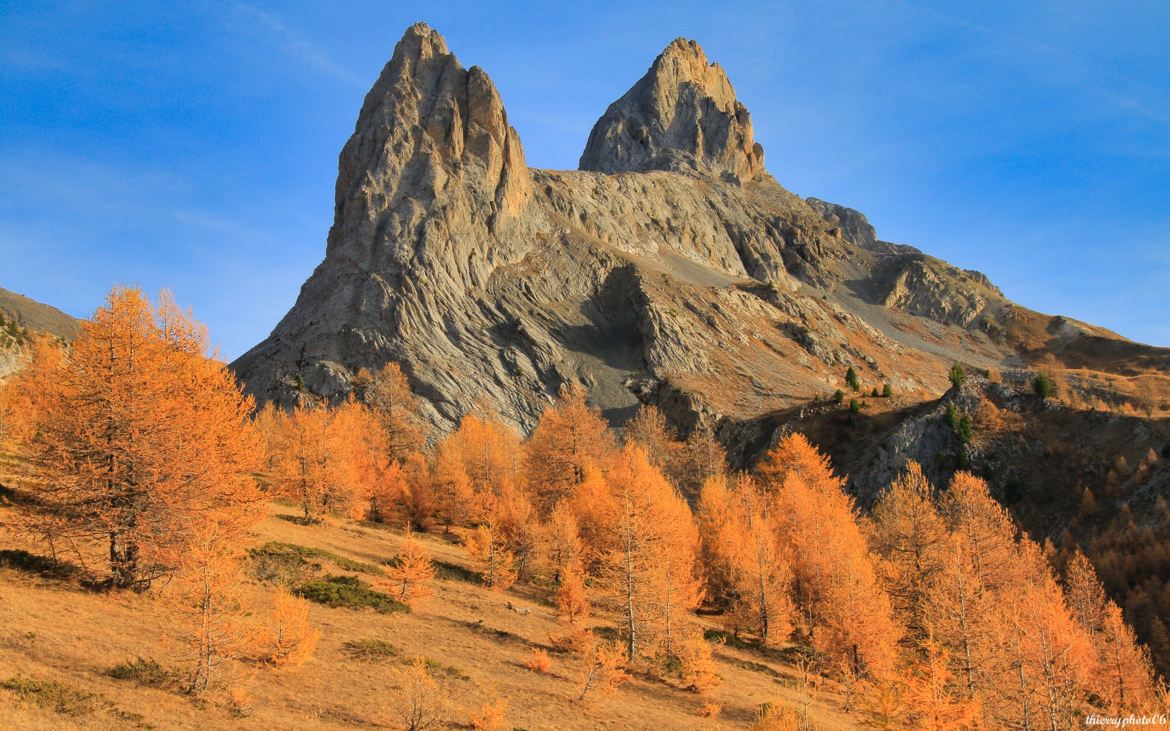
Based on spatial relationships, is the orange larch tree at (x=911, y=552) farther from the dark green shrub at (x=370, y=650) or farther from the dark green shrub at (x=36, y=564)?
the dark green shrub at (x=36, y=564)

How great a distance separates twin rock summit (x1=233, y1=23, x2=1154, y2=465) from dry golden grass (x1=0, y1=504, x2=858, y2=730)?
65207mm

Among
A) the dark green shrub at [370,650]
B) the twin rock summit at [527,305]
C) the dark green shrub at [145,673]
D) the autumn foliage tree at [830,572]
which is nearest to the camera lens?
the dark green shrub at [145,673]

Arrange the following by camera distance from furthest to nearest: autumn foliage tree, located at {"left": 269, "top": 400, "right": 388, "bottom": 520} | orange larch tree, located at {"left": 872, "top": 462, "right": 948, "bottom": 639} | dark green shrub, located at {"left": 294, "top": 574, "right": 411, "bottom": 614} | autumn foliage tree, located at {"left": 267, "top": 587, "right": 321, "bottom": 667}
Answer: autumn foliage tree, located at {"left": 269, "top": 400, "right": 388, "bottom": 520} → orange larch tree, located at {"left": 872, "top": 462, "right": 948, "bottom": 639} → dark green shrub, located at {"left": 294, "top": 574, "right": 411, "bottom": 614} → autumn foliage tree, located at {"left": 267, "top": 587, "right": 321, "bottom": 667}

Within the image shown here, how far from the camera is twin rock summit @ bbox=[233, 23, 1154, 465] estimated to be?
104625 millimetres

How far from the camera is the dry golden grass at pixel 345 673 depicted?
17188 millimetres

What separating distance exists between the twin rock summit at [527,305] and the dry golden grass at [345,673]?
6521 centimetres

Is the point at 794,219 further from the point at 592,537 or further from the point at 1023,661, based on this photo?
the point at 1023,661

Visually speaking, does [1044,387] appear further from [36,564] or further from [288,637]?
[36,564]

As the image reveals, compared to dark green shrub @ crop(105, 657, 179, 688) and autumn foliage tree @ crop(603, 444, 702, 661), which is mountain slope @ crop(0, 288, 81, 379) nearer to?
dark green shrub @ crop(105, 657, 179, 688)

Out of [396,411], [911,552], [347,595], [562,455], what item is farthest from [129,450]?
[396,411]

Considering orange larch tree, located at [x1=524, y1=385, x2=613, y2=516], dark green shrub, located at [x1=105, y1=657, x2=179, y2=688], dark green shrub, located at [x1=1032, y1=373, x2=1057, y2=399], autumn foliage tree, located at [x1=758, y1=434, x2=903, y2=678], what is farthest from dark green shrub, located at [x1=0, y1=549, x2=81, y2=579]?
dark green shrub, located at [x1=1032, y1=373, x2=1057, y2=399]

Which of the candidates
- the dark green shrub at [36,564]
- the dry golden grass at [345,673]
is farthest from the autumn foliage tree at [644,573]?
the dark green shrub at [36,564]

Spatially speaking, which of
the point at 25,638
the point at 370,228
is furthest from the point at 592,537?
the point at 370,228

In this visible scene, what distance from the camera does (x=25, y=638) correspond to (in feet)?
59.7
